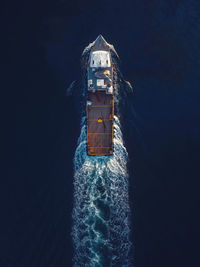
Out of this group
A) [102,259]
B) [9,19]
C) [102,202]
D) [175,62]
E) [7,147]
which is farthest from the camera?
[9,19]

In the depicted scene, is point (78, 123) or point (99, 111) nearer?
point (99, 111)

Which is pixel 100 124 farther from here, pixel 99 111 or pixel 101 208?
pixel 101 208

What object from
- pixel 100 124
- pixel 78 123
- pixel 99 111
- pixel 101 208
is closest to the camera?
pixel 101 208

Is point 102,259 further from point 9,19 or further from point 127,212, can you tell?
point 9,19

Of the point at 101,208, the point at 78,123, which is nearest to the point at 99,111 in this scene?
the point at 78,123

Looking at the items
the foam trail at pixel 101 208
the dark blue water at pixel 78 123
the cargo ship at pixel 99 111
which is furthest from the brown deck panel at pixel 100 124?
the dark blue water at pixel 78 123

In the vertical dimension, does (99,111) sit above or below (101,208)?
above

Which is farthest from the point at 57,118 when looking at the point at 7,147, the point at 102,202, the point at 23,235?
the point at 23,235
